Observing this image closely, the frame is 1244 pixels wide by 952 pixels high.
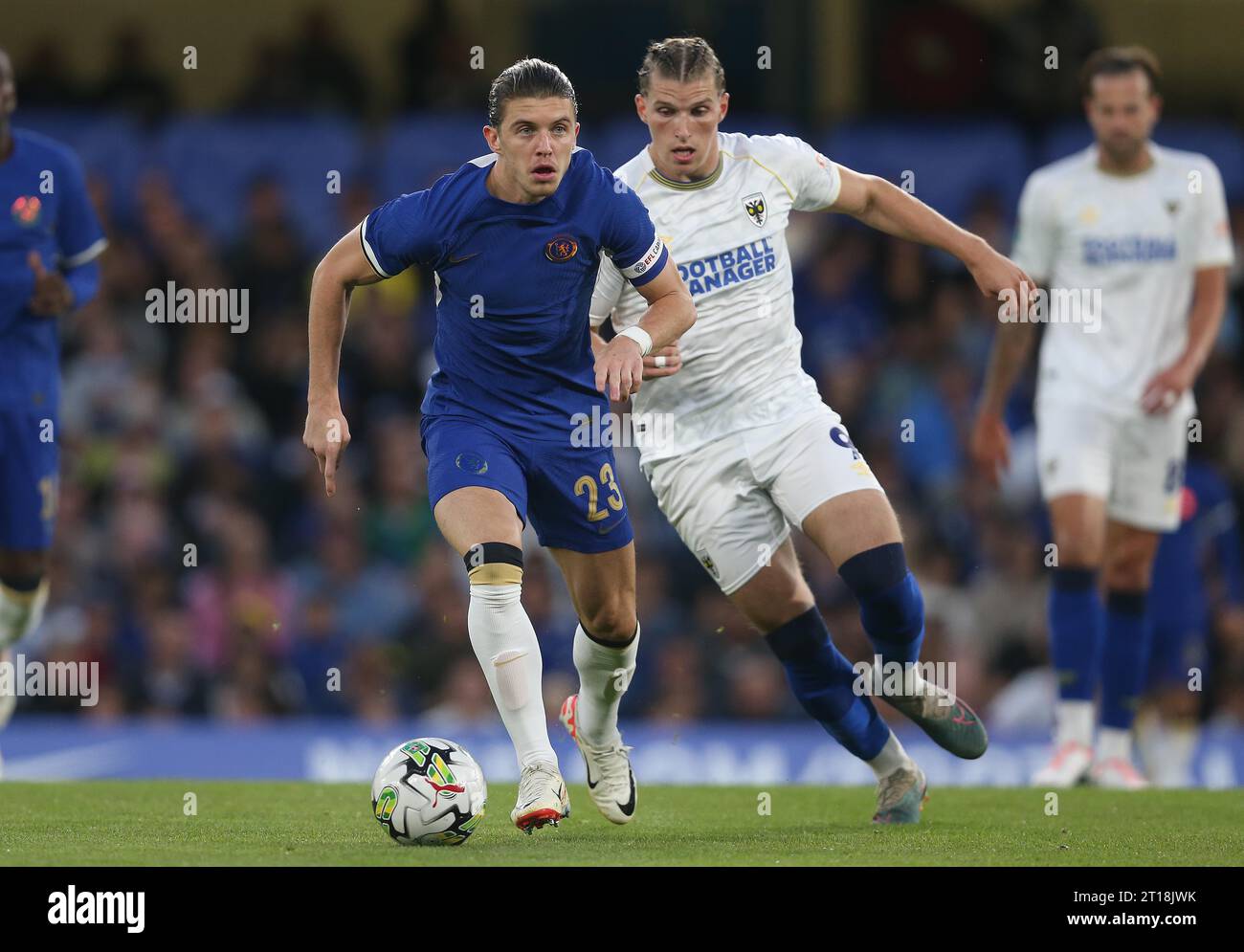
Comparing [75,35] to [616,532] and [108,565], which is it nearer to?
[108,565]

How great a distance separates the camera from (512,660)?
686 cm

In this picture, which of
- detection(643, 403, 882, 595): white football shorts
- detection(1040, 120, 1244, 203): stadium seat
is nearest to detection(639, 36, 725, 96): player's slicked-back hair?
detection(643, 403, 882, 595): white football shorts

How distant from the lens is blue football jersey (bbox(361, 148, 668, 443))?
709 centimetres

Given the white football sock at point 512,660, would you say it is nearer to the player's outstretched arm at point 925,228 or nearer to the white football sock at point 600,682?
the white football sock at point 600,682

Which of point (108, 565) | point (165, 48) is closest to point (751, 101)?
point (165, 48)

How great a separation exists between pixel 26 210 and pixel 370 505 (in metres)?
5.50

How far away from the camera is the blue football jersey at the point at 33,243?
32.1ft

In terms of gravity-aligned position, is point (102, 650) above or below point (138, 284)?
below

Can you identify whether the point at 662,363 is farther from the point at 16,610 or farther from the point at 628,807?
the point at 16,610

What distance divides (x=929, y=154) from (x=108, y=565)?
7.76 metres

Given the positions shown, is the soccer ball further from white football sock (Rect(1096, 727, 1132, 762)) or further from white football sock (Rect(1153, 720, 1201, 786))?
white football sock (Rect(1153, 720, 1201, 786))

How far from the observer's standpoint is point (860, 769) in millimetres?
11930

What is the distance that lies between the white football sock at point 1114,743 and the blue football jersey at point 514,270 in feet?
14.2

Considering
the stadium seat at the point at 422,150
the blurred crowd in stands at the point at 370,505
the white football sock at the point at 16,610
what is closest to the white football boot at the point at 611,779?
the white football sock at the point at 16,610
